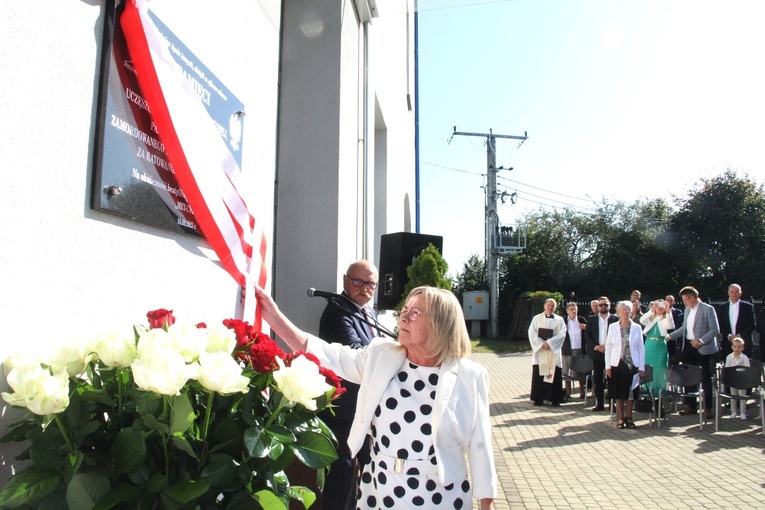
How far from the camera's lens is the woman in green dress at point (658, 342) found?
34.3 feet

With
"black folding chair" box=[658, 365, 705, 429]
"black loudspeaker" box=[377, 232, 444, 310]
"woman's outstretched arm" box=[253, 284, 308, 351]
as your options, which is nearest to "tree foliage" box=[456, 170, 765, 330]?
"black folding chair" box=[658, 365, 705, 429]

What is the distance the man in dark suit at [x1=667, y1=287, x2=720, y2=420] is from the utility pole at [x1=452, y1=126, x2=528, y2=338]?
2255 centimetres

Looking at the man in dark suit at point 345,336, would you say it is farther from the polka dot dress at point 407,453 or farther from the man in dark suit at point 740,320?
the man in dark suit at point 740,320

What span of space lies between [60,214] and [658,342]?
1084cm

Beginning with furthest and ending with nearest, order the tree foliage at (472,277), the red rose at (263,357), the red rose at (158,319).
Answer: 1. the tree foliage at (472,277)
2. the red rose at (158,319)
3. the red rose at (263,357)

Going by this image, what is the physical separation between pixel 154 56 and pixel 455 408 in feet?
6.44

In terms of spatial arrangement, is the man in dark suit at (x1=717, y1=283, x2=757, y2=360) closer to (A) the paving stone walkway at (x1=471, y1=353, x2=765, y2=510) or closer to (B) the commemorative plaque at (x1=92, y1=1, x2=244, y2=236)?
(A) the paving stone walkway at (x1=471, y1=353, x2=765, y2=510)

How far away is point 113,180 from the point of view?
2.32 m

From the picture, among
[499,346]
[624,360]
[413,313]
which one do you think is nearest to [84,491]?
[413,313]

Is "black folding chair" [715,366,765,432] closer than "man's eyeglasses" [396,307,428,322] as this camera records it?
No

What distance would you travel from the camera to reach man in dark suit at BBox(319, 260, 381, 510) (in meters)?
3.96

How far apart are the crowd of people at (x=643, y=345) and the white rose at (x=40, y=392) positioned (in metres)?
9.18

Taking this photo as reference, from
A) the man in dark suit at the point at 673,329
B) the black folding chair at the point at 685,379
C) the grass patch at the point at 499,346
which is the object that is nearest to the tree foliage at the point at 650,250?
the grass patch at the point at 499,346

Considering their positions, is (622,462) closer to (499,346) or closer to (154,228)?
(154,228)
